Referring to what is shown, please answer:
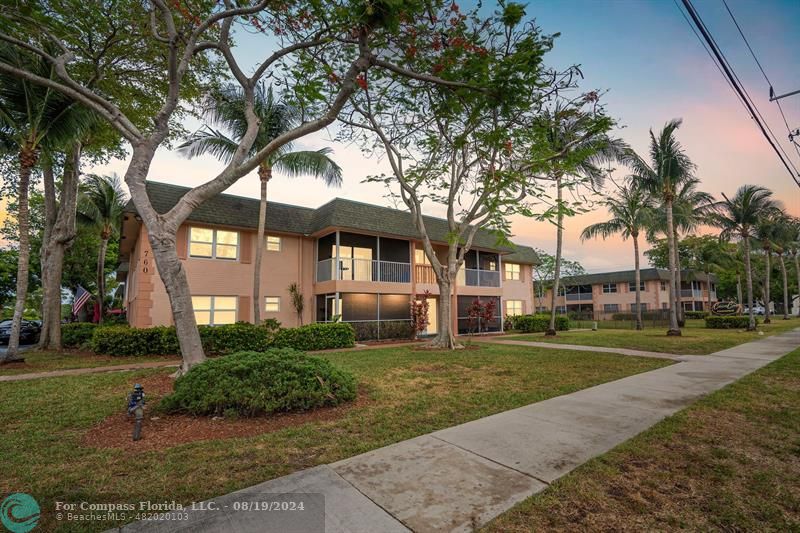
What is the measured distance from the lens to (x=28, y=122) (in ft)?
34.5

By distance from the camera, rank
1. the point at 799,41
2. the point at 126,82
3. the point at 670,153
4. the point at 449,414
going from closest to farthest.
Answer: the point at 449,414, the point at 799,41, the point at 126,82, the point at 670,153

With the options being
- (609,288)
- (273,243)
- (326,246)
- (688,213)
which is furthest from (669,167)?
(609,288)

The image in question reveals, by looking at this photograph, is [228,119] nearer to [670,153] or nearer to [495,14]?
[495,14]

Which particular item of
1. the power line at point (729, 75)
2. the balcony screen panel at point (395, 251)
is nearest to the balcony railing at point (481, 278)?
the balcony screen panel at point (395, 251)

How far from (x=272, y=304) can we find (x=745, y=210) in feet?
98.8

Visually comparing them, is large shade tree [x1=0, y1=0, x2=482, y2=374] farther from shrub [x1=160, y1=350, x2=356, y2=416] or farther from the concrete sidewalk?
the concrete sidewalk

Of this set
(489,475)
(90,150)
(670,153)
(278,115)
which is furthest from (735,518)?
(90,150)

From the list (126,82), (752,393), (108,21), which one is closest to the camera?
(752,393)

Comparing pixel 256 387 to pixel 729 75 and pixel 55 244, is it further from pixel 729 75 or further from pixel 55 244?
pixel 55 244

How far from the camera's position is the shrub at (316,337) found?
13852mm

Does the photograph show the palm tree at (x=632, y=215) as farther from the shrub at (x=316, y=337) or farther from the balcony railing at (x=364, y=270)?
the shrub at (x=316, y=337)

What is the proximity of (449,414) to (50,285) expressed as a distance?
Answer: 16655 millimetres

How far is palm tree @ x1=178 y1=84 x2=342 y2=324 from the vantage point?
1448 cm

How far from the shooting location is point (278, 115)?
15.4 m
